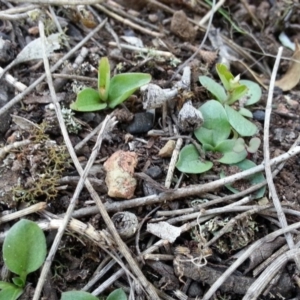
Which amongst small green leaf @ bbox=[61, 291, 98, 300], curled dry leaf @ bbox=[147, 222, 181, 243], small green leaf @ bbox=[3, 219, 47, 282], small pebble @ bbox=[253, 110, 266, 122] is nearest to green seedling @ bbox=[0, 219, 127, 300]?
small green leaf @ bbox=[3, 219, 47, 282]

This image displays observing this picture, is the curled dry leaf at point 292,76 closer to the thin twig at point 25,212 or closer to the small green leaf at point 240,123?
the small green leaf at point 240,123

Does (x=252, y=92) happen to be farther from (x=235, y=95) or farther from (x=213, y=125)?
(x=213, y=125)

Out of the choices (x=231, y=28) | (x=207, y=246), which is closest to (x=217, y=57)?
(x=231, y=28)

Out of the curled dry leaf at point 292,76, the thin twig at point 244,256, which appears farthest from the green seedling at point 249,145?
the curled dry leaf at point 292,76

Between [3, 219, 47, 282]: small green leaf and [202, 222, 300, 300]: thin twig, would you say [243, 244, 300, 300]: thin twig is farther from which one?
[3, 219, 47, 282]: small green leaf

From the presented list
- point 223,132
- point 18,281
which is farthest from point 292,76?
point 18,281
